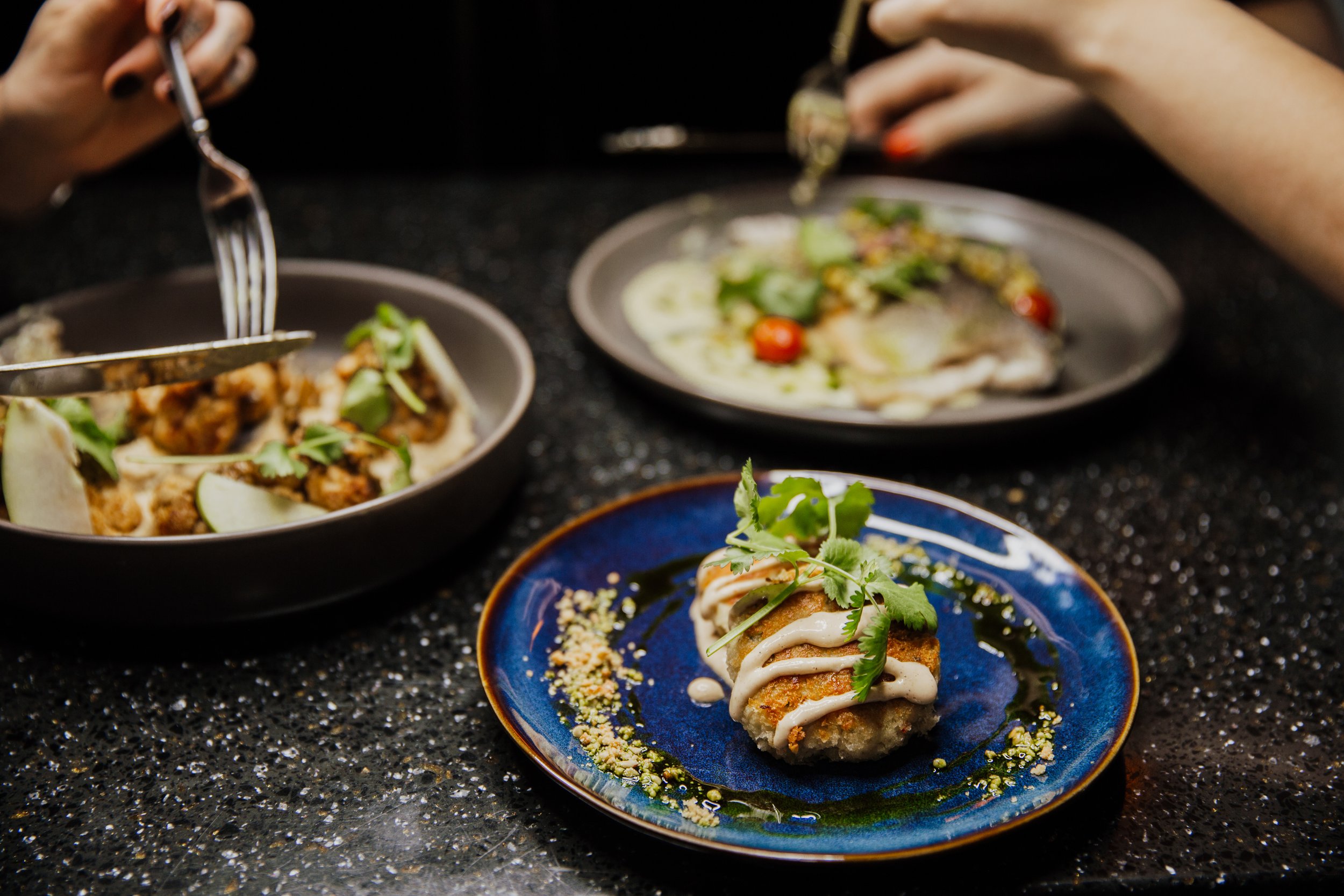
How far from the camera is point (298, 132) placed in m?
4.00

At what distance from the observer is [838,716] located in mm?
1229

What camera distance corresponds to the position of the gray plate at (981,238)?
1961 millimetres

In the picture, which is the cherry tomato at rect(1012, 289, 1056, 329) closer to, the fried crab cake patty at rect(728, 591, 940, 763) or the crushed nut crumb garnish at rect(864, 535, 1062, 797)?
the crushed nut crumb garnish at rect(864, 535, 1062, 797)

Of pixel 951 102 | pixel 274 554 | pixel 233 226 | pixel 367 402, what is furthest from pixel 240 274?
pixel 951 102

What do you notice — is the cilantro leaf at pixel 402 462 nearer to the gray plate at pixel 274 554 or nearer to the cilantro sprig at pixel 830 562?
the gray plate at pixel 274 554

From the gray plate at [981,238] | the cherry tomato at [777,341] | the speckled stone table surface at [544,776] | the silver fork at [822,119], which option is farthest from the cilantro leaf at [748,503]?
the silver fork at [822,119]

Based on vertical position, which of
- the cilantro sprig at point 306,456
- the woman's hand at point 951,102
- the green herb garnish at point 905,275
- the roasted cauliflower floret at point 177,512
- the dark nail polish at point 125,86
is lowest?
the green herb garnish at point 905,275

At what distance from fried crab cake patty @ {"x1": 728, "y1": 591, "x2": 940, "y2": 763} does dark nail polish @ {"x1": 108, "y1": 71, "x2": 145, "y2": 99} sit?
172 cm

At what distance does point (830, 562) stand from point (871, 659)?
17 centimetres

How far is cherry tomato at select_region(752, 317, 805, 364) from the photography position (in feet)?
8.03

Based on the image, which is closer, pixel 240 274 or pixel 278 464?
pixel 278 464

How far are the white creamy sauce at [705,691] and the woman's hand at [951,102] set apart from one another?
1.92 m

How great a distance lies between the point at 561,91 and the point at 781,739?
3441 mm

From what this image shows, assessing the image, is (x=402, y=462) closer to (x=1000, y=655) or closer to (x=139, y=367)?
(x=139, y=367)
